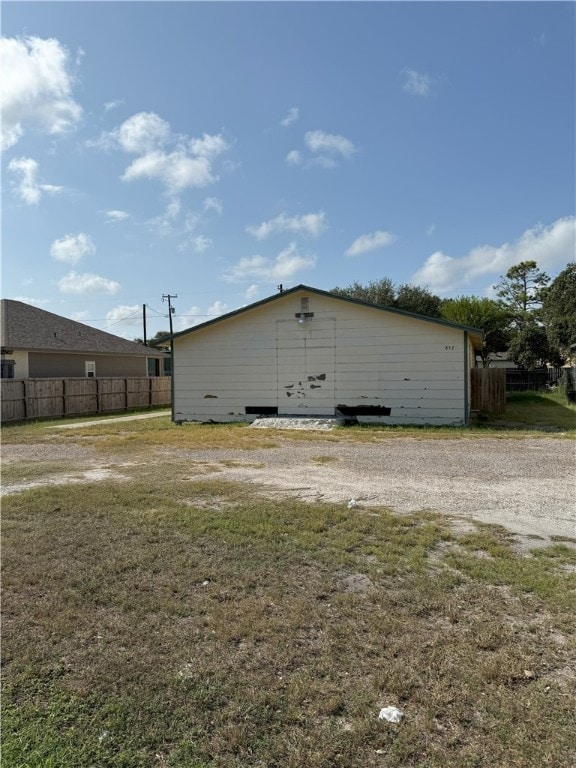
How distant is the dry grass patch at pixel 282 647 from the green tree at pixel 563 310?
2832 centimetres

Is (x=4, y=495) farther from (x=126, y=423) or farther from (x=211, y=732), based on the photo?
(x=126, y=423)

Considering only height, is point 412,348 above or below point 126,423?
above

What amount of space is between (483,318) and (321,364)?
2523cm

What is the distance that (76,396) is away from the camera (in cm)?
2028

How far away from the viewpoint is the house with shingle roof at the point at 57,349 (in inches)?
848

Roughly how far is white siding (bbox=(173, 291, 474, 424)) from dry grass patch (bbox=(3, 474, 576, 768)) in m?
10.4

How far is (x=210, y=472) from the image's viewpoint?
25.9 ft

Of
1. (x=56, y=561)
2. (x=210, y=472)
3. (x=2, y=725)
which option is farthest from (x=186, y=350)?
(x=2, y=725)

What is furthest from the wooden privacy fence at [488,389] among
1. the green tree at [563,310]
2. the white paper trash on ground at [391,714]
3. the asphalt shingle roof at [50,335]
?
the asphalt shingle roof at [50,335]

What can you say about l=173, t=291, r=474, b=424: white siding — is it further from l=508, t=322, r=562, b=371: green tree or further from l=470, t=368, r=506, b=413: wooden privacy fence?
l=508, t=322, r=562, b=371: green tree

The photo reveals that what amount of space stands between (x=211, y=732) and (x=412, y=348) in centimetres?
1365

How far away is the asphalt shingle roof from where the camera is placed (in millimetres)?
22000

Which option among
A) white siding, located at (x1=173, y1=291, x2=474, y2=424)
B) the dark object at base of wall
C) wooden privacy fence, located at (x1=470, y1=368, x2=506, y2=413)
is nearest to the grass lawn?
white siding, located at (x1=173, y1=291, x2=474, y2=424)

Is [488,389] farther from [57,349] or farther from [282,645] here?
[57,349]
